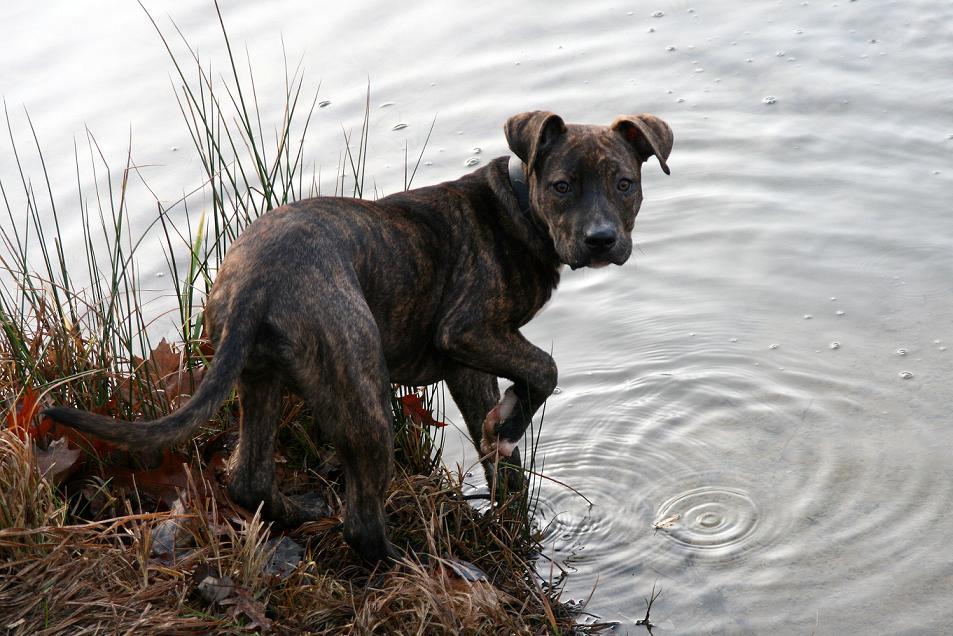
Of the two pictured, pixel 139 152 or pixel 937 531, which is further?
pixel 139 152

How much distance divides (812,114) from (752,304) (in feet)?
7.69

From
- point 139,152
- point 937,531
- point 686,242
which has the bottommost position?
point 937,531

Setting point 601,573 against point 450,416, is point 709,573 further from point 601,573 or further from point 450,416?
point 450,416

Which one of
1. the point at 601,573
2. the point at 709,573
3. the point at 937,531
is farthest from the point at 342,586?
Answer: the point at 937,531

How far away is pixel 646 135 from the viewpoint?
18.2ft

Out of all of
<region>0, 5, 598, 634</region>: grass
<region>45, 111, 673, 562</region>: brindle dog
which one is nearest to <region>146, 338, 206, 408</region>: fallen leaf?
<region>0, 5, 598, 634</region>: grass

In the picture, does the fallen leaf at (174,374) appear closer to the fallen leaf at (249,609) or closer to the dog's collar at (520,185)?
the fallen leaf at (249,609)

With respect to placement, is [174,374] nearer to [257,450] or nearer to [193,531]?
[257,450]

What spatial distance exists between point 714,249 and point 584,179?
277 cm

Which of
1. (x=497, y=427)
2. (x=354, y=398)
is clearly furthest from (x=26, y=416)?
(x=497, y=427)

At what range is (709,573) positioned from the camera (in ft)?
18.0

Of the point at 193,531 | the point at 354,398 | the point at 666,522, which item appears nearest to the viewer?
the point at 354,398

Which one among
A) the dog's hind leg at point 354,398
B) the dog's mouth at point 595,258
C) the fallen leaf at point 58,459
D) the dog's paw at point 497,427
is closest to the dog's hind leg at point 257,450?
the dog's hind leg at point 354,398

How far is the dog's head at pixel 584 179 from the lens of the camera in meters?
5.31
